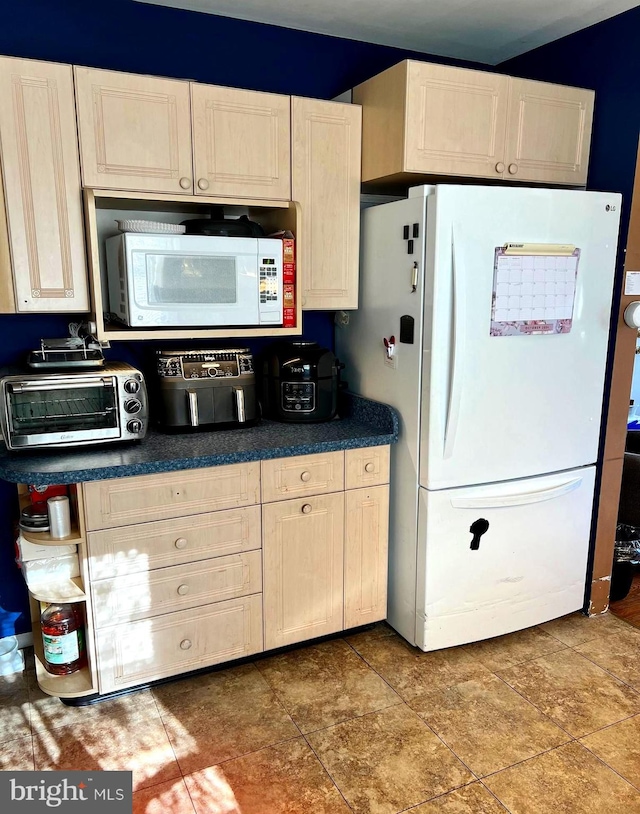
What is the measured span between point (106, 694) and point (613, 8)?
311cm

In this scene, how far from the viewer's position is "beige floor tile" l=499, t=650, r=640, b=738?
215cm

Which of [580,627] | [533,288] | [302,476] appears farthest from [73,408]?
[580,627]

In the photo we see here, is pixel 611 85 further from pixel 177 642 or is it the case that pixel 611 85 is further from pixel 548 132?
pixel 177 642

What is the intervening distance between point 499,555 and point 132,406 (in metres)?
1.51

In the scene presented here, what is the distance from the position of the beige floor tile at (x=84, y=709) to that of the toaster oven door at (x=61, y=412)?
0.91 m

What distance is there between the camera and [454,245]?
2182 millimetres

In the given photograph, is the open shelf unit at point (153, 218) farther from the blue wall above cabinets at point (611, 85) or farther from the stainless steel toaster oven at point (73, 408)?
the blue wall above cabinets at point (611, 85)

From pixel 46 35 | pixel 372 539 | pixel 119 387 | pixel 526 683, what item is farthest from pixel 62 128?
pixel 526 683

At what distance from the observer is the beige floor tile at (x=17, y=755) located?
1907mm

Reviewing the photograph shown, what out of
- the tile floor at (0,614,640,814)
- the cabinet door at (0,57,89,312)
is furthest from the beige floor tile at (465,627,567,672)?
the cabinet door at (0,57,89,312)

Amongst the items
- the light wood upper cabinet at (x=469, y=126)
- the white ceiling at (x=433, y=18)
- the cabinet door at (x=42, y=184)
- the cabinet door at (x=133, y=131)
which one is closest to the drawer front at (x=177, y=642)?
the cabinet door at (x=42, y=184)

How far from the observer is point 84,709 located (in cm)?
217

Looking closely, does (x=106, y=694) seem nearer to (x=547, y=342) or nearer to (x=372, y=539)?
(x=372, y=539)

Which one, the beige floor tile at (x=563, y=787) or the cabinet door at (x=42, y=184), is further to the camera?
the cabinet door at (x=42, y=184)
